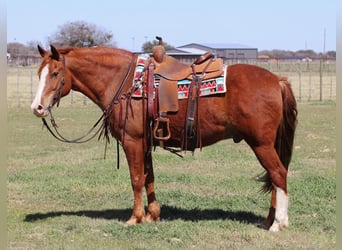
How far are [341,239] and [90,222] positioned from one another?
3507 mm

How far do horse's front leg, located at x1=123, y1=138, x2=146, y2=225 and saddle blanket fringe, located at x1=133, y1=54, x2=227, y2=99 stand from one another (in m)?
0.61

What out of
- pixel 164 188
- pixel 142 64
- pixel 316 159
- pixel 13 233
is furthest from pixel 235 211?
pixel 316 159

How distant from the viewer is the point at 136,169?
19.6ft

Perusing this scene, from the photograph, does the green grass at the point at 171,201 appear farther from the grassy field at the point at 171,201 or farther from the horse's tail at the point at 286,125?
the horse's tail at the point at 286,125

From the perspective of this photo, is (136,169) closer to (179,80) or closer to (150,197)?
(150,197)


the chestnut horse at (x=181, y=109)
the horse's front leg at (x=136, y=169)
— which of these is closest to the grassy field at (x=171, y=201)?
the horse's front leg at (x=136, y=169)

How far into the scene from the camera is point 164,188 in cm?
786

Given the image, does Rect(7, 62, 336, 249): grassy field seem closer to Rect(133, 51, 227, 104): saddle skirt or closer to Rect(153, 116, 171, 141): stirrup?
Rect(153, 116, 171, 141): stirrup

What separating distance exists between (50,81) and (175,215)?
2336mm

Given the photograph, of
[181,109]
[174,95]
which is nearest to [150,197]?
[181,109]

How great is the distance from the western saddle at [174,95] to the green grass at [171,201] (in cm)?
109

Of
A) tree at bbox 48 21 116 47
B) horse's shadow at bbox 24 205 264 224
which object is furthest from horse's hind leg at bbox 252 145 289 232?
tree at bbox 48 21 116 47

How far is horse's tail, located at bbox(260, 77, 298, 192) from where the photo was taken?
5.74 metres

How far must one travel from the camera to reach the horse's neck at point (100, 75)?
600cm
